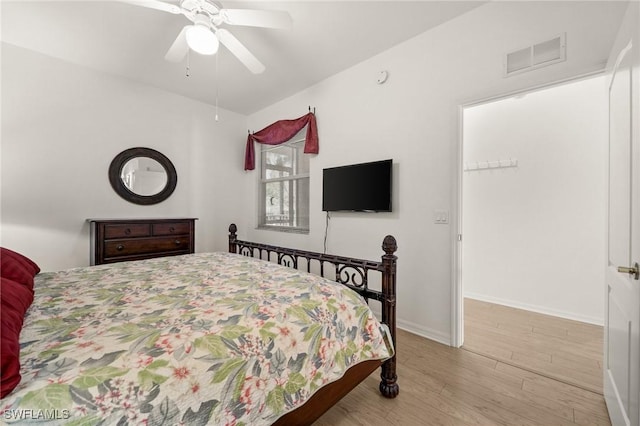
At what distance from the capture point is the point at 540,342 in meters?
2.30

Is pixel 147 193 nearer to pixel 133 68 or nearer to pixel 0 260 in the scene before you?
pixel 133 68

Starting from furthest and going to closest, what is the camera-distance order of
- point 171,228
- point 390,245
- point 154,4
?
point 171,228
point 154,4
point 390,245

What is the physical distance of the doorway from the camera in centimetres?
259

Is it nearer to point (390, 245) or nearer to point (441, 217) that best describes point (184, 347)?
point (390, 245)

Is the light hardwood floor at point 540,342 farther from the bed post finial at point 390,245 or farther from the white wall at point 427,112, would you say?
the bed post finial at point 390,245

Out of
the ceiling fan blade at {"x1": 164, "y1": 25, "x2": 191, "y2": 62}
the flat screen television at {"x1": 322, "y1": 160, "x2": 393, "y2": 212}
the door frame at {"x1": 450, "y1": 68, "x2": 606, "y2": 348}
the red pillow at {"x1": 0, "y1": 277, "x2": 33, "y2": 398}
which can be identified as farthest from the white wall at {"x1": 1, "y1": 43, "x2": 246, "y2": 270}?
the door frame at {"x1": 450, "y1": 68, "x2": 606, "y2": 348}

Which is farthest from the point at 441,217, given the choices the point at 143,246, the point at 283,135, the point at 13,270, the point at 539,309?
the point at 143,246

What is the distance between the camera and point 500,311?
3031 mm

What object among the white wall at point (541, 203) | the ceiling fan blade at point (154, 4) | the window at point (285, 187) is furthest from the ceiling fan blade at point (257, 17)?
the white wall at point (541, 203)

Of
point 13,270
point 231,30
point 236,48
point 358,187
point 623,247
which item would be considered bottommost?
point 13,270

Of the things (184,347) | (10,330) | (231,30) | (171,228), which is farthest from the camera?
(171,228)

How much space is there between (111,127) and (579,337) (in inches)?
203

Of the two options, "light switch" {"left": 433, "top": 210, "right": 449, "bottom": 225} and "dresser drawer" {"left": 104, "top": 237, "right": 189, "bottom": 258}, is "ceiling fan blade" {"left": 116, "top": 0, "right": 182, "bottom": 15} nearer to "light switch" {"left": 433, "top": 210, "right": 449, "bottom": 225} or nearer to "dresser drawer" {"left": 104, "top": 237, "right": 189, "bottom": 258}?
"dresser drawer" {"left": 104, "top": 237, "right": 189, "bottom": 258}

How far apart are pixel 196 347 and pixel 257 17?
1.95m
